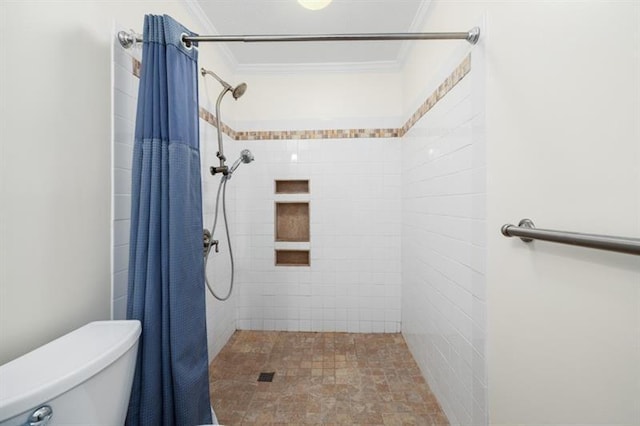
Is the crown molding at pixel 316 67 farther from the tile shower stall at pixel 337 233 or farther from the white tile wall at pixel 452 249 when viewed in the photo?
the white tile wall at pixel 452 249

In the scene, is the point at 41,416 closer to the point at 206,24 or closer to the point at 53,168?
the point at 53,168

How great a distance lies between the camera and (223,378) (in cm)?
179

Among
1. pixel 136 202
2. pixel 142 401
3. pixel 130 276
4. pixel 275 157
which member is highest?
pixel 275 157

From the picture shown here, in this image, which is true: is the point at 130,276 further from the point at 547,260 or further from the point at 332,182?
the point at 332,182

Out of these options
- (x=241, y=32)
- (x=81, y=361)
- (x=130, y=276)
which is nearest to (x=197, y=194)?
(x=130, y=276)

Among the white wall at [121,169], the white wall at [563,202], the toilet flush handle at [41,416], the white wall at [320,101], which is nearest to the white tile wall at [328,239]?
the white wall at [320,101]

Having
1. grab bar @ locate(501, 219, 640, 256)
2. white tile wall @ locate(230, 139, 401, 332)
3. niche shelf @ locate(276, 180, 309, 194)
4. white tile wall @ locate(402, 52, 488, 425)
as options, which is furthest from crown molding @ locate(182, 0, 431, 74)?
grab bar @ locate(501, 219, 640, 256)

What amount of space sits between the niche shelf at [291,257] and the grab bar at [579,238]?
1.81 metres

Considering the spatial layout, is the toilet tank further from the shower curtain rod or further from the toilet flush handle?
the shower curtain rod

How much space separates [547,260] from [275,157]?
2054 millimetres

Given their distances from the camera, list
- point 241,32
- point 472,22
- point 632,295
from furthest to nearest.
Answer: point 241,32
point 472,22
point 632,295

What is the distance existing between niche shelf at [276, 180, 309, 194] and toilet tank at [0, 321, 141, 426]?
5.54 feet

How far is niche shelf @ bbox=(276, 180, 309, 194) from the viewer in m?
2.46

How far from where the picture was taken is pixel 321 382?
173 centimetres
